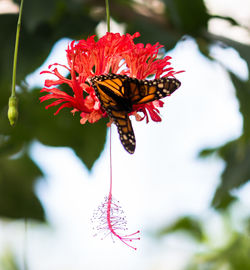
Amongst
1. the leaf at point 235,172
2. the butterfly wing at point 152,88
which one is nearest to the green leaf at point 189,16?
the leaf at point 235,172

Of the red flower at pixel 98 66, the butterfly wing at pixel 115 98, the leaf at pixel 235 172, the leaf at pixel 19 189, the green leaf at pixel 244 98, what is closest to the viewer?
the butterfly wing at pixel 115 98

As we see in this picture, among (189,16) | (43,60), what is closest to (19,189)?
(43,60)

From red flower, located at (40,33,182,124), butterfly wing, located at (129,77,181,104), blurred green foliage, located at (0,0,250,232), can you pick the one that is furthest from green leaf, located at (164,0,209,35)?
butterfly wing, located at (129,77,181,104)

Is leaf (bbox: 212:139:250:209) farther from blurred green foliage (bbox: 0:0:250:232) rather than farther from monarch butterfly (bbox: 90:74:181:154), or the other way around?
monarch butterfly (bbox: 90:74:181:154)

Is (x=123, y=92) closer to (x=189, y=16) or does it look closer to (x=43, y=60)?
(x=43, y=60)

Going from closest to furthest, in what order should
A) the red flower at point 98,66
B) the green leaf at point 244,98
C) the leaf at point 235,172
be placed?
the red flower at point 98,66 < the green leaf at point 244,98 < the leaf at point 235,172

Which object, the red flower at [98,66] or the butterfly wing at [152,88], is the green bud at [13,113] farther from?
the butterfly wing at [152,88]
